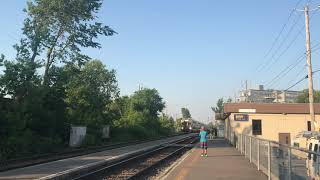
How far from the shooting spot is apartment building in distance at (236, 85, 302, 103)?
87.0 m

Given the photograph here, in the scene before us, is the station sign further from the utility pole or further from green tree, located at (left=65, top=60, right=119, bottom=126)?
the utility pole

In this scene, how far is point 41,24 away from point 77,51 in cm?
448

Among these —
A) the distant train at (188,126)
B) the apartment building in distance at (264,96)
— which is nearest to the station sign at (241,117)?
the apartment building in distance at (264,96)

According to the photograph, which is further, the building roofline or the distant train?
the distant train

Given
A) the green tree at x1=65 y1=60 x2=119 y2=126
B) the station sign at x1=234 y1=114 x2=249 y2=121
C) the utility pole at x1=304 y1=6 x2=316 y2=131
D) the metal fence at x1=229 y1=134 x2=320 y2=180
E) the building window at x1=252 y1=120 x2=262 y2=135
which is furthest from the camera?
the building window at x1=252 y1=120 x2=262 y2=135

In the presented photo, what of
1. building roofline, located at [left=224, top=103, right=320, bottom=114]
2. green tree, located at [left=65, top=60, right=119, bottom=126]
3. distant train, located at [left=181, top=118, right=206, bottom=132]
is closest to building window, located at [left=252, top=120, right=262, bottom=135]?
building roofline, located at [left=224, top=103, right=320, bottom=114]

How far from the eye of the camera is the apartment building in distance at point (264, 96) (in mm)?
86963

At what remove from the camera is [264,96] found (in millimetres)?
122688

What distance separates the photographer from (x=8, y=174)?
15.7 metres

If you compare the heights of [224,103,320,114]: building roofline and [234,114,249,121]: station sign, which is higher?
[224,103,320,114]: building roofline

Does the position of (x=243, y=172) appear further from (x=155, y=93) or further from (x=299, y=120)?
(x=155, y=93)

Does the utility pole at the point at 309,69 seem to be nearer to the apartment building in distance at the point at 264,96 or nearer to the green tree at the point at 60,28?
the green tree at the point at 60,28

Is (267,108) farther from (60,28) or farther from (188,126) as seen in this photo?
(188,126)

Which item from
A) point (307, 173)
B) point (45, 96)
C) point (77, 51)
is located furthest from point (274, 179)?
point (77, 51)
